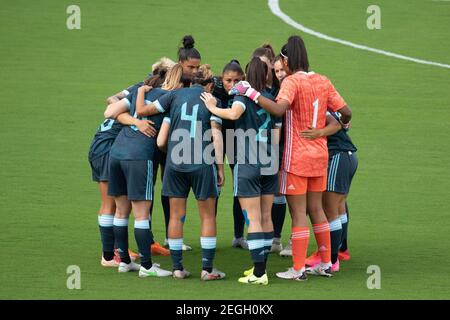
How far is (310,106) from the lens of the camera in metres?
9.10

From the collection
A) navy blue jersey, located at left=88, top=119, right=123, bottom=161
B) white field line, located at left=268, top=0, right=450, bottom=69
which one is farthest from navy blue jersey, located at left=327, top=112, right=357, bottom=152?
white field line, located at left=268, top=0, right=450, bottom=69

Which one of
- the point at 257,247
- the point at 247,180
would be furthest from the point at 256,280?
the point at 247,180

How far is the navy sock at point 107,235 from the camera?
964 centimetres

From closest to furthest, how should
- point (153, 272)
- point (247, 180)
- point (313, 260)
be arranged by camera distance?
point (247, 180), point (153, 272), point (313, 260)

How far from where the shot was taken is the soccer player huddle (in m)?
8.93

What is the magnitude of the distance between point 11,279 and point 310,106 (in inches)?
121

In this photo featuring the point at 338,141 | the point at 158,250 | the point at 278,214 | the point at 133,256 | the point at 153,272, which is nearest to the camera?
the point at 153,272

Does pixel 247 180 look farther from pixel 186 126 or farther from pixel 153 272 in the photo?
pixel 153 272

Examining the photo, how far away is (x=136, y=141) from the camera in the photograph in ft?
30.0

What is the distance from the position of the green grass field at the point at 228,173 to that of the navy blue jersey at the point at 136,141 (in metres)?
1.12

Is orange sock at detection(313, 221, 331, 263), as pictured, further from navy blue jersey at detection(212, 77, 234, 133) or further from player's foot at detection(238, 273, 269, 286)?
navy blue jersey at detection(212, 77, 234, 133)

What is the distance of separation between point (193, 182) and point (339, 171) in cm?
145

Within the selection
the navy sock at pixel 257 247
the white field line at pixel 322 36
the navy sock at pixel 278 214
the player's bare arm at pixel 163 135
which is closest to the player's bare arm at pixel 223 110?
the player's bare arm at pixel 163 135

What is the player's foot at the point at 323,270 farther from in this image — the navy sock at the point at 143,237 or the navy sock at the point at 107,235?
the navy sock at the point at 107,235
